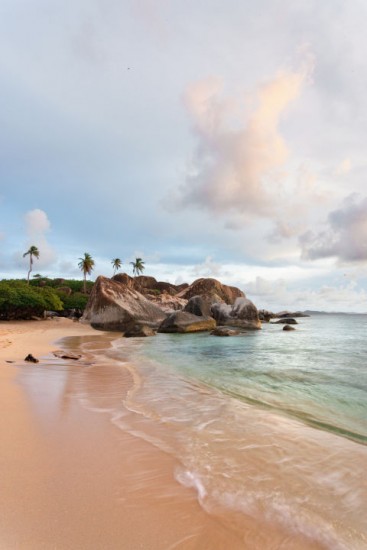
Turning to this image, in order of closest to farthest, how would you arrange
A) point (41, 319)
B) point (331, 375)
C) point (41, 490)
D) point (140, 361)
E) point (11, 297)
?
1. point (41, 490)
2. point (331, 375)
3. point (140, 361)
4. point (11, 297)
5. point (41, 319)

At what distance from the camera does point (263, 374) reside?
29.5 ft

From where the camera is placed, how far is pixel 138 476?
111 inches

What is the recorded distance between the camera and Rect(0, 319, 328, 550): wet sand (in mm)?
1949

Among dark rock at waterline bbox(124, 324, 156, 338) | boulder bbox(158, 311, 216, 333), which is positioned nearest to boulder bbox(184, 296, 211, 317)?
boulder bbox(158, 311, 216, 333)

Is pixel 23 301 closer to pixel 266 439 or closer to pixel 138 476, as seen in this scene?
pixel 266 439

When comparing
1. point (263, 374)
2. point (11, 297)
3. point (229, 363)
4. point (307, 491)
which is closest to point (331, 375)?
point (263, 374)

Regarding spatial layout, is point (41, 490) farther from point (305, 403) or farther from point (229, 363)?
point (229, 363)

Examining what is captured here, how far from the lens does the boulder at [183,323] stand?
23109 millimetres

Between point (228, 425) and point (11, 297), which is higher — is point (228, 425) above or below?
below

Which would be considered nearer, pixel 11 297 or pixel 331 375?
pixel 331 375

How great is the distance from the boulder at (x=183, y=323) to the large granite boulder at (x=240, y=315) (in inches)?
186

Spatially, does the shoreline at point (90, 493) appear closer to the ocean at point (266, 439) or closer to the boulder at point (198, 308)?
the ocean at point (266, 439)

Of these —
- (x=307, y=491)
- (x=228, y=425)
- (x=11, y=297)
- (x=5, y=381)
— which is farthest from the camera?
(x=11, y=297)

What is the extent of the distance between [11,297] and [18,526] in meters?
31.2
